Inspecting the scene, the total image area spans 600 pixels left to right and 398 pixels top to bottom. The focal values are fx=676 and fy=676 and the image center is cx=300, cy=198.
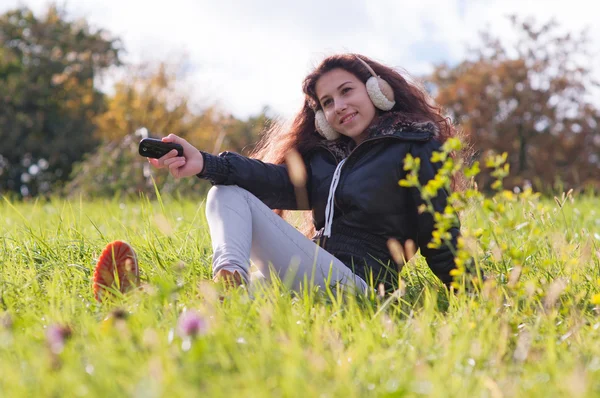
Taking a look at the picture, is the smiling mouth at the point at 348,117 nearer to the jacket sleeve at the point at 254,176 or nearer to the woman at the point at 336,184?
the woman at the point at 336,184

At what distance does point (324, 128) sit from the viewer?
359 centimetres

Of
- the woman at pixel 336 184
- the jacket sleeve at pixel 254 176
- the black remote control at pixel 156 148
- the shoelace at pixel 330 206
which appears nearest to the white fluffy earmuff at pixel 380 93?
the woman at pixel 336 184

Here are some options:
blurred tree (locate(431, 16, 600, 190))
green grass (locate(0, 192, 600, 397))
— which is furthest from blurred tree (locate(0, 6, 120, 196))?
green grass (locate(0, 192, 600, 397))

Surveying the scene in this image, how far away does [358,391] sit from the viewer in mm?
1683

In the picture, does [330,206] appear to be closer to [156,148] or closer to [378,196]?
[378,196]

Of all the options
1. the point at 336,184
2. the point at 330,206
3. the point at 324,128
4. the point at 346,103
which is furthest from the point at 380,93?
the point at 330,206

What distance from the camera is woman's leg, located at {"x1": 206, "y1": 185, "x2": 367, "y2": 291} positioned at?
9.50 feet

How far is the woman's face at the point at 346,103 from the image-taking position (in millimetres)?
3473

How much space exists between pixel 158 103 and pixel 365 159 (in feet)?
80.2

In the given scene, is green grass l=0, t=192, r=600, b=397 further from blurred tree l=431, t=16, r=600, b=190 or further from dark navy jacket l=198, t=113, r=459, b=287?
blurred tree l=431, t=16, r=600, b=190

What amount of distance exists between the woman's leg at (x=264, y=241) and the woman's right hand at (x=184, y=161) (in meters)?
0.16

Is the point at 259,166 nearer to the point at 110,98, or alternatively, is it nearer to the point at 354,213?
the point at 354,213

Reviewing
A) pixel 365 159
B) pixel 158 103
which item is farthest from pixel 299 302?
pixel 158 103

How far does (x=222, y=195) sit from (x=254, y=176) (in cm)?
37
